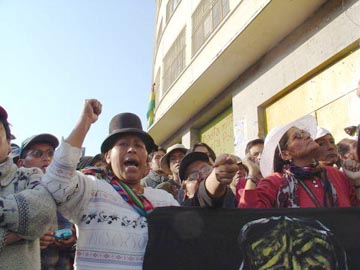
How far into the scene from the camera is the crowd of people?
5.62ft

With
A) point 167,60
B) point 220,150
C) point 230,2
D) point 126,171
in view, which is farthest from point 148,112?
point 126,171

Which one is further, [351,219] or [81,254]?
[351,219]

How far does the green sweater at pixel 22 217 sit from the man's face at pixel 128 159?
1.69ft

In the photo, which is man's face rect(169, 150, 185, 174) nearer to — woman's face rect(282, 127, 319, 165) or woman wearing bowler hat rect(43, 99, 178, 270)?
woman's face rect(282, 127, 319, 165)

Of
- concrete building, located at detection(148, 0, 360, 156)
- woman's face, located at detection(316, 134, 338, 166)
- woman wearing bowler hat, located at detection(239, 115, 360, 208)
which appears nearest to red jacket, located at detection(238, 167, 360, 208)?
woman wearing bowler hat, located at detection(239, 115, 360, 208)

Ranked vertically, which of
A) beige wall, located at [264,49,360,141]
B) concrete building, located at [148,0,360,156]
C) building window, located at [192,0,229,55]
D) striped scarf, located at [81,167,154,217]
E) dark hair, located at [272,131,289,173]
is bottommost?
striped scarf, located at [81,167,154,217]

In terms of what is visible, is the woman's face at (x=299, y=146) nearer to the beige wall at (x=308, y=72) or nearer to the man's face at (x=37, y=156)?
the man's face at (x=37, y=156)

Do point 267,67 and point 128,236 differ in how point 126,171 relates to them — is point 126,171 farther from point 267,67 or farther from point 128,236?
point 267,67

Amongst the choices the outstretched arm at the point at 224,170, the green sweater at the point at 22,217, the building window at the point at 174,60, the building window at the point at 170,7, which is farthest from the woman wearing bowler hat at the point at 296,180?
the building window at the point at 170,7

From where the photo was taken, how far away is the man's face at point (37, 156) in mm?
3111

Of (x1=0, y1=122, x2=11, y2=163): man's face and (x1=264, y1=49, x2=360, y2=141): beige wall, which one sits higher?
(x1=264, y1=49, x2=360, y2=141): beige wall

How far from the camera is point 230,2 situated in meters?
8.85

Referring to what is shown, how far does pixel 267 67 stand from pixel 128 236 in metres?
6.92

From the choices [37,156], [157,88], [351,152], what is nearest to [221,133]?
[157,88]
